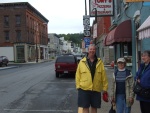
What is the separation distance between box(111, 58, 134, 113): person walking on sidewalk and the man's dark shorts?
1.40 ft

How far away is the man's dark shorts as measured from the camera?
6652mm

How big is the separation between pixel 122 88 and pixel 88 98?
0.78 m

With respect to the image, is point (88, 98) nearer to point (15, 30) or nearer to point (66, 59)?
point (66, 59)

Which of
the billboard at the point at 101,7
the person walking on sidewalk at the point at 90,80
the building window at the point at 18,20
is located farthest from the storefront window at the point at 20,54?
the person walking on sidewalk at the point at 90,80

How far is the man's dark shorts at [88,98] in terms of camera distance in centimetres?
665

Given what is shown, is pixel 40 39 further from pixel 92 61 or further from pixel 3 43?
pixel 92 61

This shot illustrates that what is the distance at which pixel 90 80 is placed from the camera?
6.54 m

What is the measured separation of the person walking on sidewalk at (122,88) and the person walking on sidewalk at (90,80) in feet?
1.01

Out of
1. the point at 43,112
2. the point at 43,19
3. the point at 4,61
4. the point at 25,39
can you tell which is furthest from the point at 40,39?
the point at 43,112

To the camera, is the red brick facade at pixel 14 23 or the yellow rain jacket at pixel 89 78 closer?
the yellow rain jacket at pixel 89 78

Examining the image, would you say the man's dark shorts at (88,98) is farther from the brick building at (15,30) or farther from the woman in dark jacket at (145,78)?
the brick building at (15,30)

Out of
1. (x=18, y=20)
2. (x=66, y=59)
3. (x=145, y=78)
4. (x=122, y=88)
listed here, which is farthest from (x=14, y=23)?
(x=145, y=78)

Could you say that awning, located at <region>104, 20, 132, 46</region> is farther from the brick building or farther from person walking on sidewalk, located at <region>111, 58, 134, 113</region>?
the brick building

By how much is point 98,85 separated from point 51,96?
666 cm
